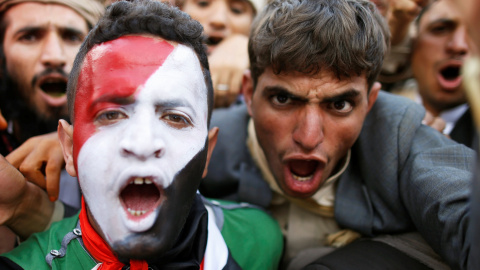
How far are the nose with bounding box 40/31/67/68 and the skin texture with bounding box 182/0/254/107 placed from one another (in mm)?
893

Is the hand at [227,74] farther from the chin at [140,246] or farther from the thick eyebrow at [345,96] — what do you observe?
the chin at [140,246]

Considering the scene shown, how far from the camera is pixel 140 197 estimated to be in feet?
4.59

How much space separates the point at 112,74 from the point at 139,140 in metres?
0.26

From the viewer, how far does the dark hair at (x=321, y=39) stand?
1.83m

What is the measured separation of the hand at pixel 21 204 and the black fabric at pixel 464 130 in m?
2.23

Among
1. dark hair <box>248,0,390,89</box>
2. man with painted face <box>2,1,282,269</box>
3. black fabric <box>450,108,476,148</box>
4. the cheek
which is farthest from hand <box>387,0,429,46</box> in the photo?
man with painted face <box>2,1,282,269</box>

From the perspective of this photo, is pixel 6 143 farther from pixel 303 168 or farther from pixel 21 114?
pixel 303 168

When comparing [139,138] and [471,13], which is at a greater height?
[471,13]

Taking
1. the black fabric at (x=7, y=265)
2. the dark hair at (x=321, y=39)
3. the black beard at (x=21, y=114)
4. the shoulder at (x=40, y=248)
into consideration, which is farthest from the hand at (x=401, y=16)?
the black fabric at (x=7, y=265)

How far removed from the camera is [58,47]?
2.43 metres

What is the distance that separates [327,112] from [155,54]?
82 cm

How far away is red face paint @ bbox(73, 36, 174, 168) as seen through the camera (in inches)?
55.1

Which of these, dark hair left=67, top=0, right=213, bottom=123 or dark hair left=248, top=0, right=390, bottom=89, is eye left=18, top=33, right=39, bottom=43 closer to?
dark hair left=67, top=0, right=213, bottom=123

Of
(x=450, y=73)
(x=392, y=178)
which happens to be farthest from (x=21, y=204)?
(x=450, y=73)
